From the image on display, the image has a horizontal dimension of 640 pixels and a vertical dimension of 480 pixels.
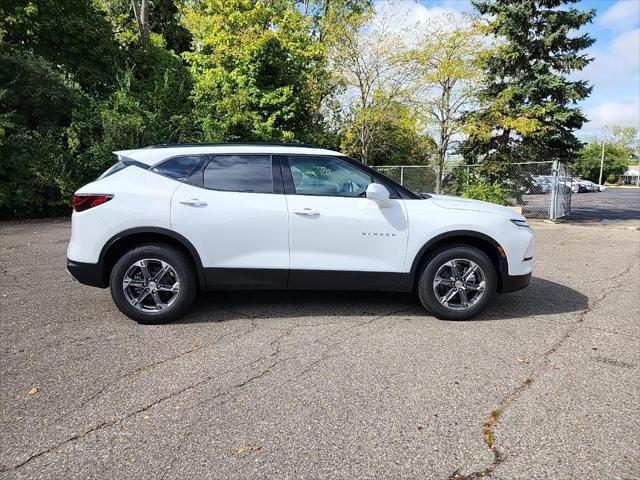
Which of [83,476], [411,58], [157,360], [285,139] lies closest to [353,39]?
[411,58]

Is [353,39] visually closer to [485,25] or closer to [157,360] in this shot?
[485,25]

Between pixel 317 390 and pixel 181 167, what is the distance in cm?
256

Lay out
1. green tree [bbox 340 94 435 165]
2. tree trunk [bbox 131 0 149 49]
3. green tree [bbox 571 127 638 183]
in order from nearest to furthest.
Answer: green tree [bbox 340 94 435 165], tree trunk [bbox 131 0 149 49], green tree [bbox 571 127 638 183]

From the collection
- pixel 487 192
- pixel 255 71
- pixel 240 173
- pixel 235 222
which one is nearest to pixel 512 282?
pixel 235 222

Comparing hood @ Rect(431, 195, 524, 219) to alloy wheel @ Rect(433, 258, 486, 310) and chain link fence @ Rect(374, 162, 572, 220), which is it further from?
chain link fence @ Rect(374, 162, 572, 220)

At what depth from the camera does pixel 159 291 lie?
433cm

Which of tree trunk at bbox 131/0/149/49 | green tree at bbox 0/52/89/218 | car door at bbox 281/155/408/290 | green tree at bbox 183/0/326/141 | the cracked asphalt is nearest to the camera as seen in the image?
the cracked asphalt

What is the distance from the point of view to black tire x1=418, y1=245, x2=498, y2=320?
14.7 feet

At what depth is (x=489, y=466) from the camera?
2.33 m

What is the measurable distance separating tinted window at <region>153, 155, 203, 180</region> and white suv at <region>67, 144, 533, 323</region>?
0.01 m

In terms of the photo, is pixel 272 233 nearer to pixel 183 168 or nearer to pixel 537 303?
pixel 183 168

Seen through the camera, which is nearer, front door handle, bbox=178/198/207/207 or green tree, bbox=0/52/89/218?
front door handle, bbox=178/198/207/207

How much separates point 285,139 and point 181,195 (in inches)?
531

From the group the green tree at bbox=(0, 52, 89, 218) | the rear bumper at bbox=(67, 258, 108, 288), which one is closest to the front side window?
the rear bumper at bbox=(67, 258, 108, 288)
